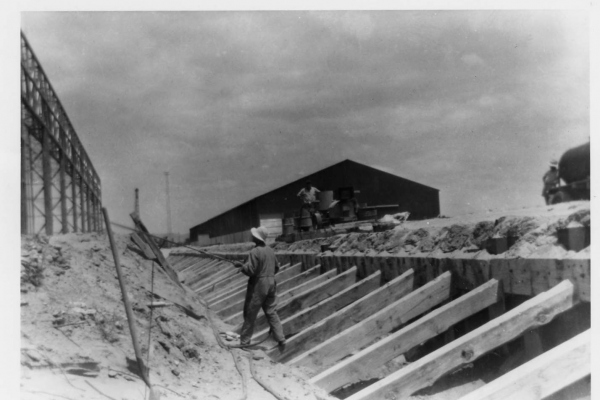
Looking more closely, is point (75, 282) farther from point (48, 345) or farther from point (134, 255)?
point (134, 255)

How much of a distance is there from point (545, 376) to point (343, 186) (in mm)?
23182

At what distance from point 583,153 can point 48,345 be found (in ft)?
30.7

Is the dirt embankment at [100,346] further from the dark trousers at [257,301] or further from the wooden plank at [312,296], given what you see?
the wooden plank at [312,296]

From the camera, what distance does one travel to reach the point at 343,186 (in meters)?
25.9

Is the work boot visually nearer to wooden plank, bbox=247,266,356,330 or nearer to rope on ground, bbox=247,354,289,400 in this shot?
rope on ground, bbox=247,354,289,400

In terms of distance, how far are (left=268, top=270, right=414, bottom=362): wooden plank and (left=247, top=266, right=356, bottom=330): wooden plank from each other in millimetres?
1129

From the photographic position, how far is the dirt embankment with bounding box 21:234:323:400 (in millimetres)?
3330

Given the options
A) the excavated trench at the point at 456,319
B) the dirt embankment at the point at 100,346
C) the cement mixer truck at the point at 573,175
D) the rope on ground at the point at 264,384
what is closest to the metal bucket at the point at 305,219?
the excavated trench at the point at 456,319

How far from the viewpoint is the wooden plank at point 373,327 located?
4707 millimetres

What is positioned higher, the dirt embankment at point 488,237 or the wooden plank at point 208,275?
the dirt embankment at point 488,237

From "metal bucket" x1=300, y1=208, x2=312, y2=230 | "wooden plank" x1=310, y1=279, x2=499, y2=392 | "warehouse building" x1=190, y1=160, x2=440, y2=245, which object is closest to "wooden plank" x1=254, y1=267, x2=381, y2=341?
"wooden plank" x1=310, y1=279, x2=499, y2=392

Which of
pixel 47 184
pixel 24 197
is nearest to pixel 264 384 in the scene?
pixel 24 197

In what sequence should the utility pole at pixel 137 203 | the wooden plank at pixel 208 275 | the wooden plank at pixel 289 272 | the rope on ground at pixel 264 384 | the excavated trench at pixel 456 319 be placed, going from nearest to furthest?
the excavated trench at pixel 456 319 < the rope on ground at pixel 264 384 < the utility pole at pixel 137 203 < the wooden plank at pixel 289 272 < the wooden plank at pixel 208 275

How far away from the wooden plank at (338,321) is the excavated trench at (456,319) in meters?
0.01
